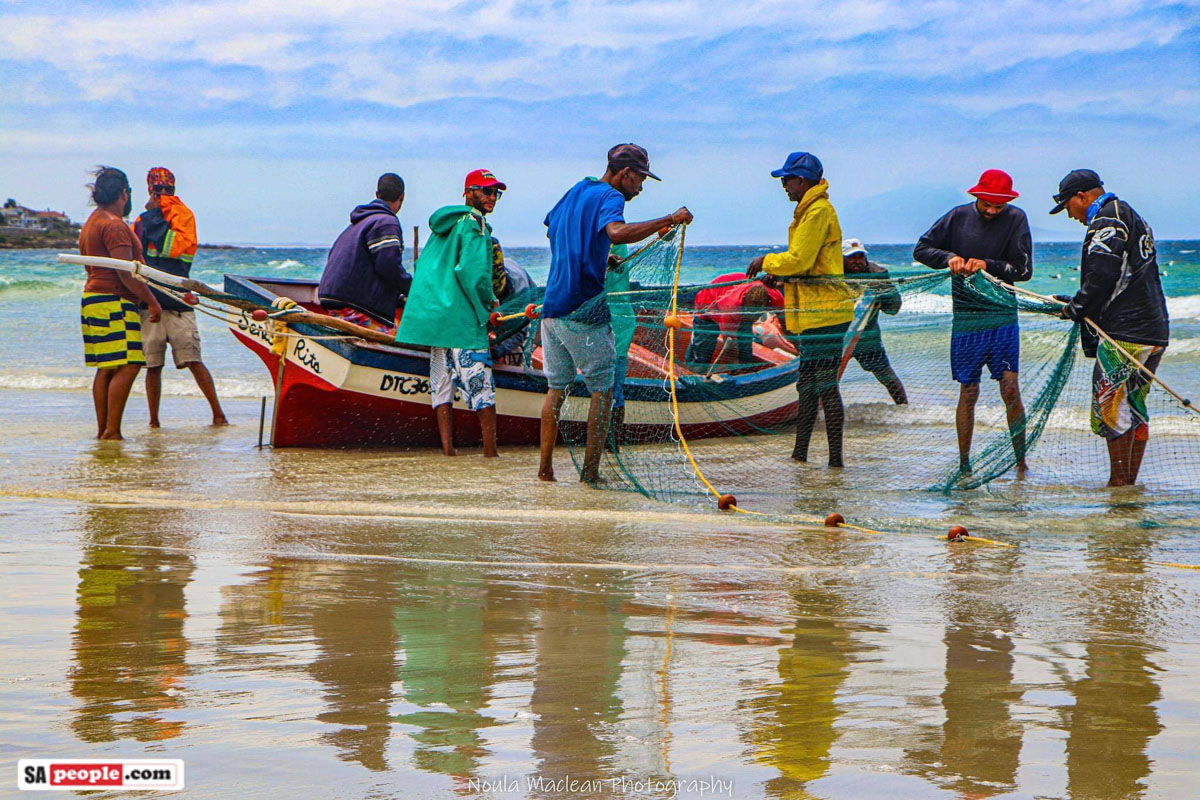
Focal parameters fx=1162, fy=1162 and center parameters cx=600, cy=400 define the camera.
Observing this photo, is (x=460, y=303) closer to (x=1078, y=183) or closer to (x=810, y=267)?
(x=810, y=267)

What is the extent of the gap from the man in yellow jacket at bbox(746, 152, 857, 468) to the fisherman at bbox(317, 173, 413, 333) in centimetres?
258

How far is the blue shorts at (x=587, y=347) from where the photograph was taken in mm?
6727

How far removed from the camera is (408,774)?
2.55 metres

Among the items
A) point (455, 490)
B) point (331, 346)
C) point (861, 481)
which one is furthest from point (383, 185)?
point (861, 481)

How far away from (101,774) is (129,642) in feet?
3.51

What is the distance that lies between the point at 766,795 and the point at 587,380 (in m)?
4.42

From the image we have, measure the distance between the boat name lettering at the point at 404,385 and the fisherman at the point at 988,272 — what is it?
3.53 m

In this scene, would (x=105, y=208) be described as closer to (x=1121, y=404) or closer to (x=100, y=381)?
(x=100, y=381)

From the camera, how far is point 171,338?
370 inches

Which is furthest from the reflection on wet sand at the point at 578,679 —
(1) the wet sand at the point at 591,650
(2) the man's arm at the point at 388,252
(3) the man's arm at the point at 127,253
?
(3) the man's arm at the point at 127,253

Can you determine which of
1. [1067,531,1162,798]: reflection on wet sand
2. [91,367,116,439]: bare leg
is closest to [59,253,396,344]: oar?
[91,367,116,439]: bare leg

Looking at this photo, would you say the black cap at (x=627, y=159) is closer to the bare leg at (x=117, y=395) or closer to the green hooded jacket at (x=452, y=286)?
the green hooded jacket at (x=452, y=286)

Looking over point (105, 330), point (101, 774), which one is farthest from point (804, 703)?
point (105, 330)

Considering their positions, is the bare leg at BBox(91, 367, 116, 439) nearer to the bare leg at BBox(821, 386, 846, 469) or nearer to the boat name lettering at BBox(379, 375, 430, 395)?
the boat name lettering at BBox(379, 375, 430, 395)
